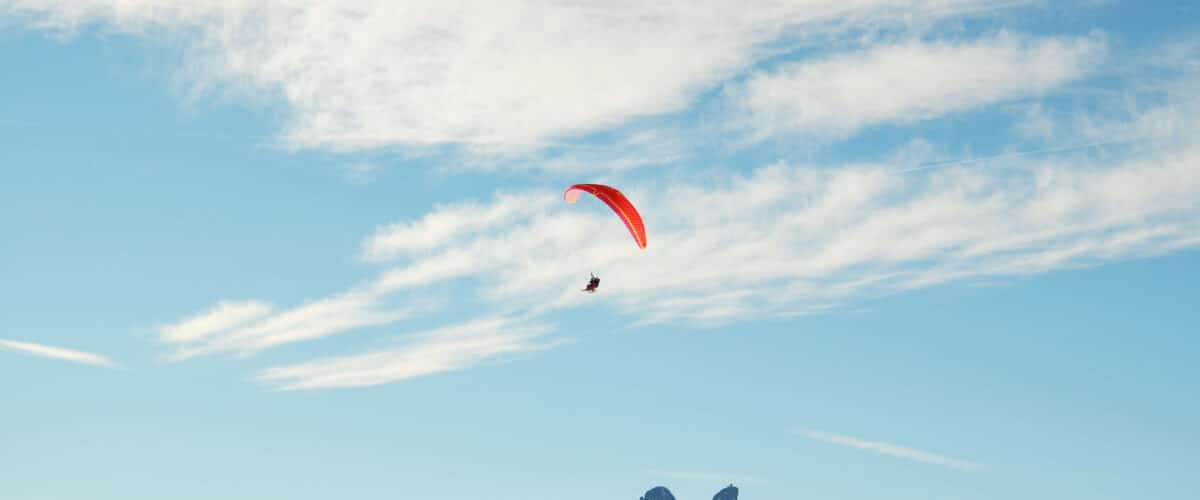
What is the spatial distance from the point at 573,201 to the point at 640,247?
5.94 metres

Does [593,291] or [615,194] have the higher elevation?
[615,194]

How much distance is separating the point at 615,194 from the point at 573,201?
567 centimetres

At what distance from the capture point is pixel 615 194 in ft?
315

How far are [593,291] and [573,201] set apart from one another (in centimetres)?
702

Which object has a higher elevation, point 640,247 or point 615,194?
point 615,194

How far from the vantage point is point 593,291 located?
9306cm

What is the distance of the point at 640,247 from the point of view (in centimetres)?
9044

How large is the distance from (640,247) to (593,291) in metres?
5.40

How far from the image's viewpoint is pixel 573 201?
91188 millimetres

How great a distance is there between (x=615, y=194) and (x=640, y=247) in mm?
7007

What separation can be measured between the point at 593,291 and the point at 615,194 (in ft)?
26.3
